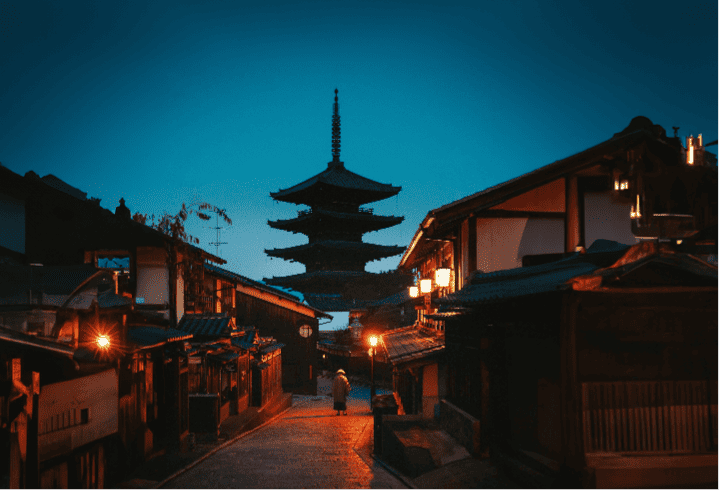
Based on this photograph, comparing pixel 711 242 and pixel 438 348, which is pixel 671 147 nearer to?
pixel 711 242

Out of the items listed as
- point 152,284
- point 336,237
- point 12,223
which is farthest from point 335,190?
point 12,223

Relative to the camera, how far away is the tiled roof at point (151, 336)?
41.2ft

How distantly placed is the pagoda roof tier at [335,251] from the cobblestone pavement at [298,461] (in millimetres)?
22419

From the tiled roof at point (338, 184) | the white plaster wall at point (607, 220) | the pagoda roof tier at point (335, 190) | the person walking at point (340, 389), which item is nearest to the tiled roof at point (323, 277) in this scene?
the pagoda roof tier at point (335, 190)

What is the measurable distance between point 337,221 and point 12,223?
29934 millimetres

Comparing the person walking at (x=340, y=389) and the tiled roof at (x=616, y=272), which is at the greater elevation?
the tiled roof at (x=616, y=272)

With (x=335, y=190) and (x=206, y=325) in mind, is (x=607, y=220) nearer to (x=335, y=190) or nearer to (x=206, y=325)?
(x=206, y=325)

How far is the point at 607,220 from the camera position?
40.2ft

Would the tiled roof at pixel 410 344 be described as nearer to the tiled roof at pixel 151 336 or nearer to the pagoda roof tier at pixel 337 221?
the tiled roof at pixel 151 336

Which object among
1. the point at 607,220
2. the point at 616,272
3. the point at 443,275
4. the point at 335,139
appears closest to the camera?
the point at 616,272

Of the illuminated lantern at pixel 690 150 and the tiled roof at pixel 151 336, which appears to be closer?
the illuminated lantern at pixel 690 150

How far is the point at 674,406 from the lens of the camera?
7902 mm

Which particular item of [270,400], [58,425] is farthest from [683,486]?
[270,400]

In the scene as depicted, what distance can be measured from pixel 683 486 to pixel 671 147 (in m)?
6.68
